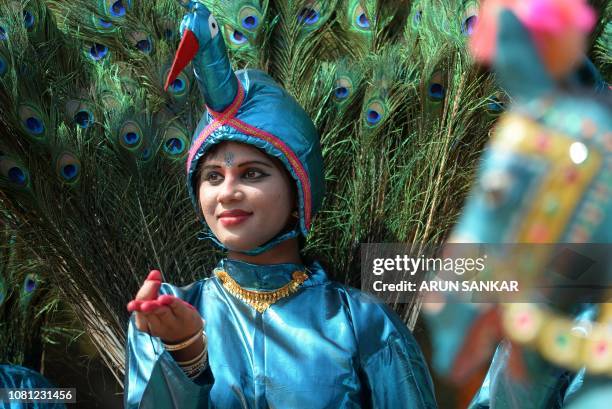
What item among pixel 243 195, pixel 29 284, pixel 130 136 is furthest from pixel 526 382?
pixel 29 284

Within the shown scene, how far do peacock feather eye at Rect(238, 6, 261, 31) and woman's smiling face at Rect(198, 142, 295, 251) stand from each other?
2.09 ft

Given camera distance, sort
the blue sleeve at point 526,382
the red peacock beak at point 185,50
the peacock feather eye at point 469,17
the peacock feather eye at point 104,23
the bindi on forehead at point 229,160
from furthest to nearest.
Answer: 1. the peacock feather eye at point 104,23
2. the peacock feather eye at point 469,17
3. the bindi on forehead at point 229,160
4. the red peacock beak at point 185,50
5. the blue sleeve at point 526,382

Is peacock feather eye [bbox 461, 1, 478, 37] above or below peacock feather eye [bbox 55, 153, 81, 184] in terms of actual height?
above

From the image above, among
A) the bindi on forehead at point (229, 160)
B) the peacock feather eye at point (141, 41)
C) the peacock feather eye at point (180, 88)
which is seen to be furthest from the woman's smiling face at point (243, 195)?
the peacock feather eye at point (141, 41)

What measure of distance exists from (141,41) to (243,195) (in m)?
0.79

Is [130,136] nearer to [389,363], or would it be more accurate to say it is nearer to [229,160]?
[229,160]

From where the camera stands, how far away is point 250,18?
2.65 metres

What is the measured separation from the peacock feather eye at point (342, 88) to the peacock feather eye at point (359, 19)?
17 centimetres

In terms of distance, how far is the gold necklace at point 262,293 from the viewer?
82.8 inches

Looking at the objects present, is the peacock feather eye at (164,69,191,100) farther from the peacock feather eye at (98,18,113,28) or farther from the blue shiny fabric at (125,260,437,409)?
the blue shiny fabric at (125,260,437,409)

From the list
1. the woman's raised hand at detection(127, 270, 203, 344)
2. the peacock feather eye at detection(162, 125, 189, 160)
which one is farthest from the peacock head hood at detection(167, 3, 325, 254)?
the peacock feather eye at detection(162, 125, 189, 160)

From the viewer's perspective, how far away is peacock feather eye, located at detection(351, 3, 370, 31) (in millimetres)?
2678

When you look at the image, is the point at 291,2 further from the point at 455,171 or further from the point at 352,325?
the point at 352,325

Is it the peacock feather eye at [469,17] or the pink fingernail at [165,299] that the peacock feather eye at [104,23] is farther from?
the pink fingernail at [165,299]
